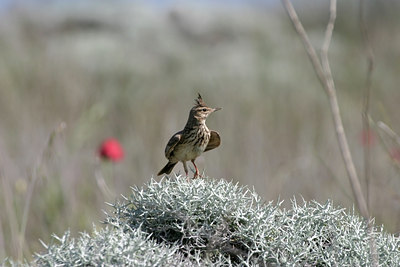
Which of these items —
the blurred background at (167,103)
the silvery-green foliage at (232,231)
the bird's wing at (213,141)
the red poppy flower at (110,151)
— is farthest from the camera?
the blurred background at (167,103)

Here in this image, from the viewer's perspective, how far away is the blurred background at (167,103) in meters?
6.56

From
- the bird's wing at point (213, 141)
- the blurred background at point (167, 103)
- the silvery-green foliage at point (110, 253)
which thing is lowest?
the blurred background at point (167, 103)

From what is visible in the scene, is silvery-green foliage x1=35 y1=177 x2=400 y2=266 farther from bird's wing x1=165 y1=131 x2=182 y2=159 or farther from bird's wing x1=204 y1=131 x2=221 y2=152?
bird's wing x1=204 y1=131 x2=221 y2=152

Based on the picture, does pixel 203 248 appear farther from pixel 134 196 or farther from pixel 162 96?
pixel 162 96

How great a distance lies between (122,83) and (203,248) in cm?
1081

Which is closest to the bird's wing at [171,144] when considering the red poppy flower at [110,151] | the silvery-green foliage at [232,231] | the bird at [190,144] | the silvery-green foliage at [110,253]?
the bird at [190,144]

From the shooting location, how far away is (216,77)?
13.4m

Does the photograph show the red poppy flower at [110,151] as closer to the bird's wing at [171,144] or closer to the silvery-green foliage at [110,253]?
the bird's wing at [171,144]

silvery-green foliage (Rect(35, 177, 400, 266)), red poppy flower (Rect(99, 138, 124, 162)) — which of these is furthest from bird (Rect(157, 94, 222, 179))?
red poppy flower (Rect(99, 138, 124, 162))

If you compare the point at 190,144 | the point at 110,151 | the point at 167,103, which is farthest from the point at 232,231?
the point at 167,103

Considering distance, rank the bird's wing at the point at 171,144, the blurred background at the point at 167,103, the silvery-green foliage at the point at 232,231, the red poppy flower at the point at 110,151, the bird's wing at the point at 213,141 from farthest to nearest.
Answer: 1. the blurred background at the point at 167,103
2. the red poppy flower at the point at 110,151
3. the bird's wing at the point at 213,141
4. the bird's wing at the point at 171,144
5. the silvery-green foliage at the point at 232,231

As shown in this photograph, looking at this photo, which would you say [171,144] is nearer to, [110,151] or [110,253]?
[110,253]

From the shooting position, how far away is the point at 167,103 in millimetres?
11703

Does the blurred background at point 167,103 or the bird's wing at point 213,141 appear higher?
the bird's wing at point 213,141
